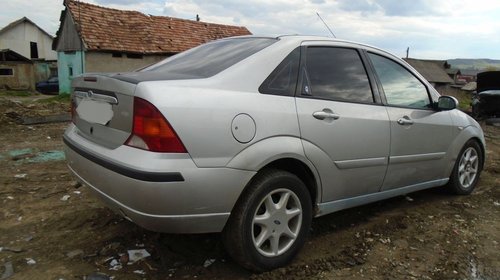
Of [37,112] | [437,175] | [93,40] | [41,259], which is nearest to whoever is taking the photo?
[41,259]

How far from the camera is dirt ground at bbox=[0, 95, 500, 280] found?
304 centimetres

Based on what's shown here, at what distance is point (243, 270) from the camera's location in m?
3.03

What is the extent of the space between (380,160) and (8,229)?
3259 millimetres

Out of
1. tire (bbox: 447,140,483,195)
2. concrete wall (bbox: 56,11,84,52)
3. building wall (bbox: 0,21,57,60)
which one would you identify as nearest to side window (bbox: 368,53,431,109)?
tire (bbox: 447,140,483,195)

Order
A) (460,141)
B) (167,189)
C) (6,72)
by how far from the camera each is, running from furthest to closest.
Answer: (6,72), (460,141), (167,189)

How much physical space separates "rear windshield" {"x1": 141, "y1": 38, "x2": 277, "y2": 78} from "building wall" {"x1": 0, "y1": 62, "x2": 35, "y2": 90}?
29716mm

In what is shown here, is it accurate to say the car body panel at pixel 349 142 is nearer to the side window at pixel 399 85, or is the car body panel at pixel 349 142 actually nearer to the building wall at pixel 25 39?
the side window at pixel 399 85

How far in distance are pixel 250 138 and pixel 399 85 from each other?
77.8 inches

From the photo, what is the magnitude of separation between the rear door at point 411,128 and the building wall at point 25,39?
44514mm

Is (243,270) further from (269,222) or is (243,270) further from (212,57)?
(212,57)

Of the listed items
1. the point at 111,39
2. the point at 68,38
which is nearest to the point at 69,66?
the point at 68,38

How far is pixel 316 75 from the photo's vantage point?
329cm

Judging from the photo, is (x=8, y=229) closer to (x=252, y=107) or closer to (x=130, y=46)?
(x=252, y=107)

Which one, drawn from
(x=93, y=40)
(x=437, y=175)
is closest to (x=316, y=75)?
(x=437, y=175)
